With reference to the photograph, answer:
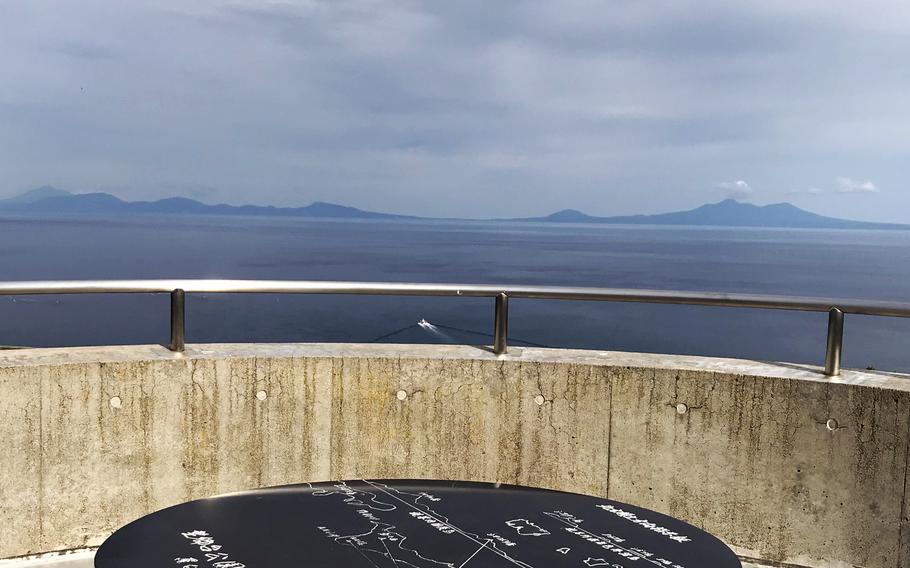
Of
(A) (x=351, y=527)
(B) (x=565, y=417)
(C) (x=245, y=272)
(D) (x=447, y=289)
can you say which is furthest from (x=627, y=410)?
(C) (x=245, y=272)

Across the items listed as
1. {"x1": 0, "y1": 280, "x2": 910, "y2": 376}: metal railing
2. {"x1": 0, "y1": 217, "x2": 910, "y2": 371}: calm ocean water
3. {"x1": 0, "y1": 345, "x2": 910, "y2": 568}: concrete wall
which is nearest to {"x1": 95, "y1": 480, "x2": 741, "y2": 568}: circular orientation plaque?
{"x1": 0, "y1": 280, "x2": 910, "y2": 376}: metal railing

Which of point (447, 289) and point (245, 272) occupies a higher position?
point (447, 289)

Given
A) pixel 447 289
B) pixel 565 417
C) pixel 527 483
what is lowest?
pixel 527 483

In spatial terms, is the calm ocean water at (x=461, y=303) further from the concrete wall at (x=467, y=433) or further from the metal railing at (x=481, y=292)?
the metal railing at (x=481, y=292)

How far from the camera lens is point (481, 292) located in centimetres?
448

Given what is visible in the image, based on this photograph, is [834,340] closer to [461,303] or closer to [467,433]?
[467,433]

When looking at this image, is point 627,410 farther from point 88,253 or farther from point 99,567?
point 88,253

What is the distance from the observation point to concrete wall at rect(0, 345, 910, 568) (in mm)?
4250

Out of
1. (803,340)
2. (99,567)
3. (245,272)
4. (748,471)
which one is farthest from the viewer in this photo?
(245,272)

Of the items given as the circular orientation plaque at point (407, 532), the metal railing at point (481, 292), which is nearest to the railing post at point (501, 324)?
the metal railing at point (481, 292)

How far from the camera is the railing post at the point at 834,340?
429 cm

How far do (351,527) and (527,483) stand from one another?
2021mm

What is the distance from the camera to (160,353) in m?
4.51

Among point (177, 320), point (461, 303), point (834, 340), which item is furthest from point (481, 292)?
point (461, 303)
